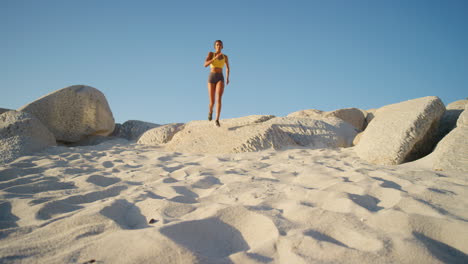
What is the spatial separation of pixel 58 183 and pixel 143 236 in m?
1.64

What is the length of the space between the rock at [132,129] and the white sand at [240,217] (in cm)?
457

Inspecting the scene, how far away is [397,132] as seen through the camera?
120 inches

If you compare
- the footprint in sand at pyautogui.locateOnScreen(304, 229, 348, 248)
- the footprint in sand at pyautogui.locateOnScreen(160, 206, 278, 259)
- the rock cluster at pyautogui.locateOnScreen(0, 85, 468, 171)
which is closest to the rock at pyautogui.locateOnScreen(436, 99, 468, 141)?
the rock cluster at pyautogui.locateOnScreen(0, 85, 468, 171)

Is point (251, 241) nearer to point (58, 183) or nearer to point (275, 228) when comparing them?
point (275, 228)

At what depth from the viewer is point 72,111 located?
591 cm

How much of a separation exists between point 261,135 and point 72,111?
4570 mm

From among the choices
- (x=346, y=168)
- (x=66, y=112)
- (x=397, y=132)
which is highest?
(x=66, y=112)

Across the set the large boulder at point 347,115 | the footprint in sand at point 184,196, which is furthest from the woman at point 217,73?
the footprint in sand at point 184,196

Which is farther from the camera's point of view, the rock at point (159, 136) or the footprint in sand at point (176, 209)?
the rock at point (159, 136)

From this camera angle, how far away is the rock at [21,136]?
3744mm

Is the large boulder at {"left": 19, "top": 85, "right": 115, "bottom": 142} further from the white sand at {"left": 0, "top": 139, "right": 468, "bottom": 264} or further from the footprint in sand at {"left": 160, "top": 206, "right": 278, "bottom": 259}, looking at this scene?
the footprint in sand at {"left": 160, "top": 206, "right": 278, "bottom": 259}

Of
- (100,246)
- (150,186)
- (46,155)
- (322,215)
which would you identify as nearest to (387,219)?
(322,215)

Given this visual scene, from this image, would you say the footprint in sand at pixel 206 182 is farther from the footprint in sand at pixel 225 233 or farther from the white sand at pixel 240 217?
the footprint in sand at pixel 225 233

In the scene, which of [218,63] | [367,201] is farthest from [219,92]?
[367,201]
